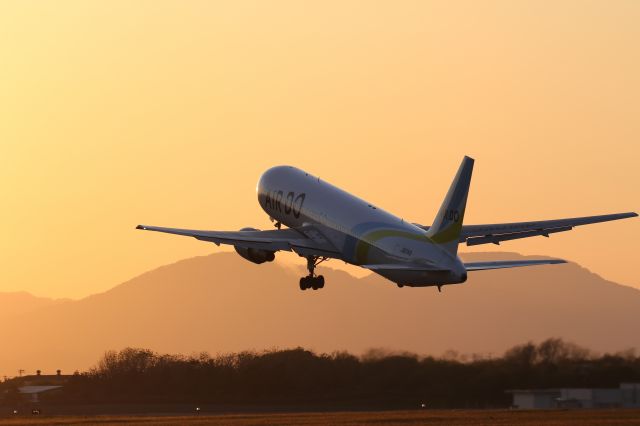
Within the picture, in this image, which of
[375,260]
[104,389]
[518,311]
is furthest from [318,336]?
[375,260]

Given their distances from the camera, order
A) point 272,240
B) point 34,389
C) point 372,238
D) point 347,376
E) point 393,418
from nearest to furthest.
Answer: point 372,238 < point 272,240 < point 393,418 < point 347,376 < point 34,389

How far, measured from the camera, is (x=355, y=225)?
89.9 meters

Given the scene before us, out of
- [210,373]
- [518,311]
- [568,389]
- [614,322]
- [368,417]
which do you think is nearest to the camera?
[368,417]

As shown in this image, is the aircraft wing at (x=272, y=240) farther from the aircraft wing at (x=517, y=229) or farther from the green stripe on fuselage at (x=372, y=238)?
the aircraft wing at (x=517, y=229)

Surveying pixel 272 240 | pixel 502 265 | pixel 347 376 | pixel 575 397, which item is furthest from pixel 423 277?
pixel 347 376

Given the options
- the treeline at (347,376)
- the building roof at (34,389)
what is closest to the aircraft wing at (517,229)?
the treeline at (347,376)

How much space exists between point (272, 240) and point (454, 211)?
15421 millimetres

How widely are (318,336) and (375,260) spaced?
83.8 meters

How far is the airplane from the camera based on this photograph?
8262 cm

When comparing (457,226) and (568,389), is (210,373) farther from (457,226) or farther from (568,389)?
(457,226)

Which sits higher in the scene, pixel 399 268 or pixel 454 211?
pixel 454 211

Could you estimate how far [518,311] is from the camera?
148 metres

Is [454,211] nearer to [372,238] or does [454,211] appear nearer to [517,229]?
[372,238]

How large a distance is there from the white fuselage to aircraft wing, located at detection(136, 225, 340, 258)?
54 centimetres
